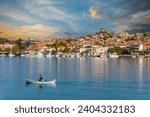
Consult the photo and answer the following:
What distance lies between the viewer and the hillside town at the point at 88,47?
34188mm

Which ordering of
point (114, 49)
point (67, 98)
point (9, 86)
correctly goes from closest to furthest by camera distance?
point (67, 98)
point (9, 86)
point (114, 49)

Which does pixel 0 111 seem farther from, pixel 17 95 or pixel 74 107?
pixel 17 95

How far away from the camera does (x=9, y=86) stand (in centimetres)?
949

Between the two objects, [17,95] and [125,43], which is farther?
[125,43]

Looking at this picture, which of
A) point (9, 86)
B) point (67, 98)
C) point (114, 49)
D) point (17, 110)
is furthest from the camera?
point (114, 49)

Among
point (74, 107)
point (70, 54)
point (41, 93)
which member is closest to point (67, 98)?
point (41, 93)

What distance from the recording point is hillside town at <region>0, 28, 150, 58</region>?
34.2 metres

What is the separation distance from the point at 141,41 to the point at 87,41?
4396mm

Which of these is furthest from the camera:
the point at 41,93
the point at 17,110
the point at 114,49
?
the point at 114,49

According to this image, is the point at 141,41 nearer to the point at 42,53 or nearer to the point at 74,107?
the point at 42,53

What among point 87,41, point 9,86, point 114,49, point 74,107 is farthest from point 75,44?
point 74,107

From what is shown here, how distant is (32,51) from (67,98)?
28.7 meters

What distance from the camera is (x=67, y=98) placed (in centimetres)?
768

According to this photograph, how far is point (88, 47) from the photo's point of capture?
1412 inches
